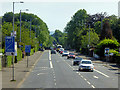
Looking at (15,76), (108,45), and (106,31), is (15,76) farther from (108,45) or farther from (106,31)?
(106,31)

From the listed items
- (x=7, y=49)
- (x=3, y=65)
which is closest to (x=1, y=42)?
(x=3, y=65)

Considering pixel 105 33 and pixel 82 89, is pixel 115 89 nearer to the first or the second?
pixel 82 89

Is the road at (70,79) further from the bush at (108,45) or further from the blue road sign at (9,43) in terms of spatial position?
the bush at (108,45)

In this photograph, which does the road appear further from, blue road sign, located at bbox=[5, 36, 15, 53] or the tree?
the tree

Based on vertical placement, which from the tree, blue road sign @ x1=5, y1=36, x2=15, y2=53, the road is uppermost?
the tree

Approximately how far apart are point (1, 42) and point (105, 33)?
3977cm

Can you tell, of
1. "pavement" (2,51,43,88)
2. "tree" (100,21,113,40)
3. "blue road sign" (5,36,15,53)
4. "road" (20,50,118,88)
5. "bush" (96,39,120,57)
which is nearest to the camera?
"road" (20,50,118,88)

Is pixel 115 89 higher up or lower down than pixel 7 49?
lower down

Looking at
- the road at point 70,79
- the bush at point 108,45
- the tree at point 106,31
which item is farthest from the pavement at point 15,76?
the tree at point 106,31

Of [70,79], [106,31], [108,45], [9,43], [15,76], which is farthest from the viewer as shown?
[106,31]

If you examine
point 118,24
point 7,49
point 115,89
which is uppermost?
point 118,24

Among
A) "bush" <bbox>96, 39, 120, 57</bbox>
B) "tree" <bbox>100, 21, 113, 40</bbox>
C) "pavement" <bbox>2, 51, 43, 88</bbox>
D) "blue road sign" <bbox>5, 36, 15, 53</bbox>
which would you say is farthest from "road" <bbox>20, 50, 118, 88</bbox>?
"tree" <bbox>100, 21, 113, 40</bbox>

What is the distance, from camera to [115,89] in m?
22.2

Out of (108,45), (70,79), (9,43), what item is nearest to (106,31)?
(108,45)
